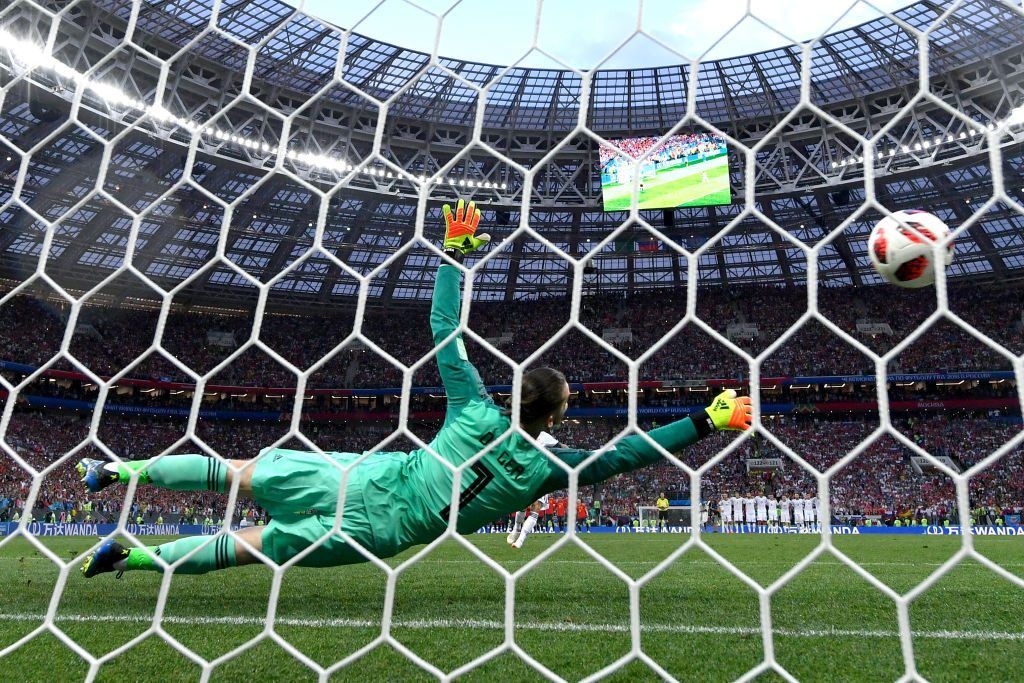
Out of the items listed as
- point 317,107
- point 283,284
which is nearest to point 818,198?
point 317,107

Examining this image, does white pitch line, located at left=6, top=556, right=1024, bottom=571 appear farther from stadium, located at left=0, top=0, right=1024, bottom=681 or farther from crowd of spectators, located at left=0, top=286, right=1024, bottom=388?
crowd of spectators, located at left=0, top=286, right=1024, bottom=388

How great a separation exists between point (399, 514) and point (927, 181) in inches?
954

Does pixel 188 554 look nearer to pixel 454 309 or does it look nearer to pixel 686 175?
pixel 454 309

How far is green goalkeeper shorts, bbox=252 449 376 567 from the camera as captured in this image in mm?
2682

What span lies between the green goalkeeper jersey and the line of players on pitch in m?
17.5

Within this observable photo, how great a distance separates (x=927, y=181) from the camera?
22156mm

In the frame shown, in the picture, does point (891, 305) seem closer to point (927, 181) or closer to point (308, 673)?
point (927, 181)

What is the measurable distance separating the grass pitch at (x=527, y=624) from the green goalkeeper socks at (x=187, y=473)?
663 mm

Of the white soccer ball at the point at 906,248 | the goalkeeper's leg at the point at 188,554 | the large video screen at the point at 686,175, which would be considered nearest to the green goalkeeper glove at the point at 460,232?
the goalkeeper's leg at the point at 188,554

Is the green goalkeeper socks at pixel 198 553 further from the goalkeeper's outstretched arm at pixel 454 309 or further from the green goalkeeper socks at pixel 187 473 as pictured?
the goalkeeper's outstretched arm at pixel 454 309

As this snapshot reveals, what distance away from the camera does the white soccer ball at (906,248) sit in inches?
96.2

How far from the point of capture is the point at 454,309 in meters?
2.76

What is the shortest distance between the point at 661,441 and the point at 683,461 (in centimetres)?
1676

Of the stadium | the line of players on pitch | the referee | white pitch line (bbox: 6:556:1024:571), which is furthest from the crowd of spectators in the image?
white pitch line (bbox: 6:556:1024:571)
